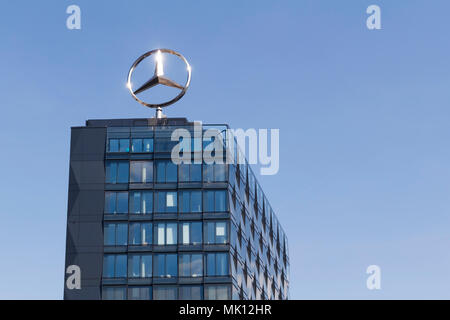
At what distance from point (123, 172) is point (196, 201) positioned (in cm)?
931

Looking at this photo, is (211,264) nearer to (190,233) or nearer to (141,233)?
(190,233)

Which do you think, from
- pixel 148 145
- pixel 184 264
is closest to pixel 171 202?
pixel 184 264

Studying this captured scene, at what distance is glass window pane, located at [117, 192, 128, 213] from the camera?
10088cm

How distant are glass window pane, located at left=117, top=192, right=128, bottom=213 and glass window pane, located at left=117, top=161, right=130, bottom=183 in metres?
1.59


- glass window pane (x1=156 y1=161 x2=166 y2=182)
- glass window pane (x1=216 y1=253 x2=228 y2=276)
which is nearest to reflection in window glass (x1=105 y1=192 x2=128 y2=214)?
glass window pane (x1=156 y1=161 x2=166 y2=182)

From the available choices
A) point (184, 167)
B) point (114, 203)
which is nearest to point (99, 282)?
point (114, 203)

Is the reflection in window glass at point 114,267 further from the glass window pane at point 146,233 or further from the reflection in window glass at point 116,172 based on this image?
the reflection in window glass at point 116,172

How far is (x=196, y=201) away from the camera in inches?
3967

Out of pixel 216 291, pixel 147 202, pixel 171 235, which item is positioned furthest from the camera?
pixel 147 202
